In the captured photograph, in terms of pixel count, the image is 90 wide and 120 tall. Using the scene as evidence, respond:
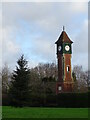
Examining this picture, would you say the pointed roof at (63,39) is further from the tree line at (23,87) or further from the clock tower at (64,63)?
the tree line at (23,87)

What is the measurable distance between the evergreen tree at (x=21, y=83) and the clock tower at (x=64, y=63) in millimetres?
19170

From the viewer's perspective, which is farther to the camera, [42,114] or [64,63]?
[64,63]

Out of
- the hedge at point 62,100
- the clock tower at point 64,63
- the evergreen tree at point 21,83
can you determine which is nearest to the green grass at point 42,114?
the evergreen tree at point 21,83

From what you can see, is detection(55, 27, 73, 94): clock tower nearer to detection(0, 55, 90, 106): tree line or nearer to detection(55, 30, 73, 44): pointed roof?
detection(55, 30, 73, 44): pointed roof

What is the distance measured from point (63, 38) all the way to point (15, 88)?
23466mm

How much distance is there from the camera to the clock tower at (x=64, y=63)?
58.5m

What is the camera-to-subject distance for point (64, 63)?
5916 cm

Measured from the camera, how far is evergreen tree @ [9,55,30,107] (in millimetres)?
39062

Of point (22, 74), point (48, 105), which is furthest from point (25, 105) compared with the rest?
point (48, 105)

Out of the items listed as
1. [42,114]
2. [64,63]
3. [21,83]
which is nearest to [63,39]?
[64,63]

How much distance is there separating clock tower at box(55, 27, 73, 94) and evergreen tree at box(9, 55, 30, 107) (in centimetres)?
1917

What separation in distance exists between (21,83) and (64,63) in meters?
21.1

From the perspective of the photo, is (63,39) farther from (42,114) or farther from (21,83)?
(42,114)

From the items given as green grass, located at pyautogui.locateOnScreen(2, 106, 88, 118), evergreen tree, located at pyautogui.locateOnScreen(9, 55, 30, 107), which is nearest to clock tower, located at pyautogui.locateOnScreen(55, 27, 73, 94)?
evergreen tree, located at pyautogui.locateOnScreen(9, 55, 30, 107)
